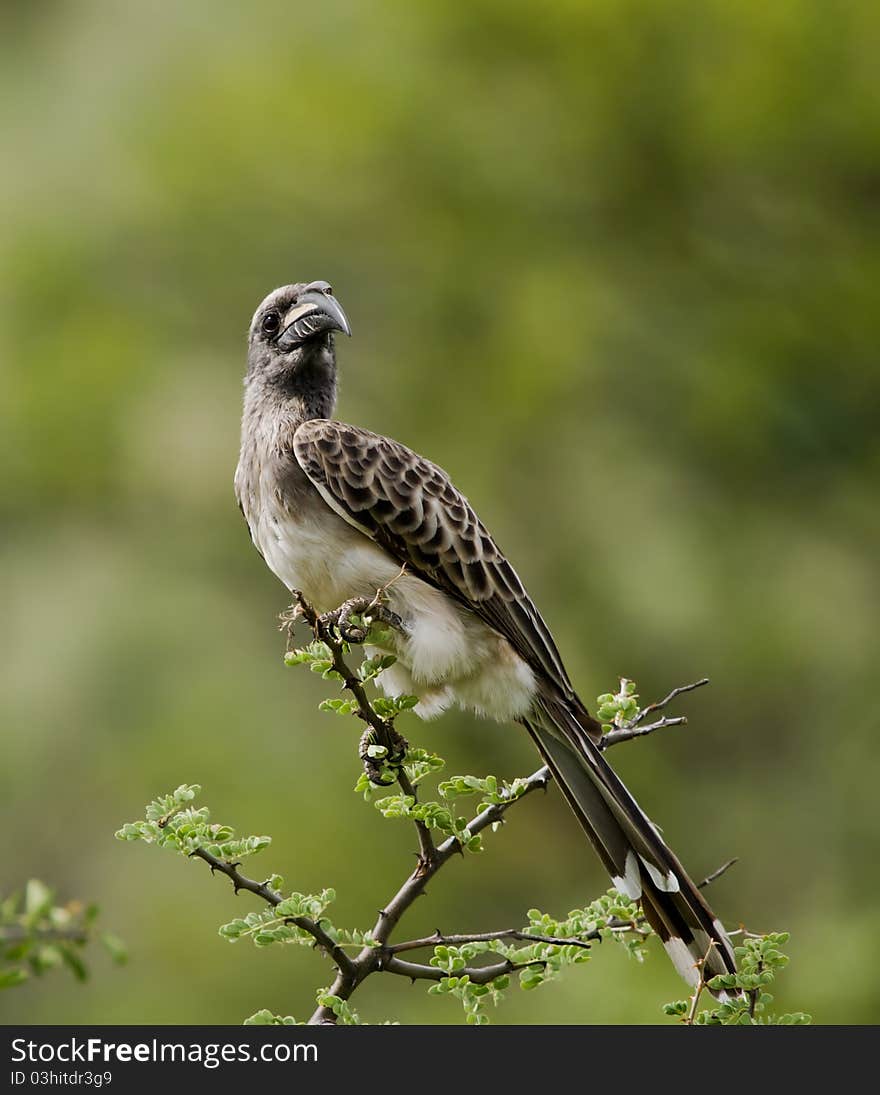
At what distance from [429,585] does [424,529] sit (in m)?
0.20

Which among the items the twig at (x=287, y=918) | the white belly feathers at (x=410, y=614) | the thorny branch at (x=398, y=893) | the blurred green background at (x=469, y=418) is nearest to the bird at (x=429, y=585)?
the white belly feathers at (x=410, y=614)

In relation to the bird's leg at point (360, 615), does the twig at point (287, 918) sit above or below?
below

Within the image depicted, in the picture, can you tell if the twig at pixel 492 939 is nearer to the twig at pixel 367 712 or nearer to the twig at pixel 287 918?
the twig at pixel 287 918

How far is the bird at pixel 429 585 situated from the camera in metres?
4.45

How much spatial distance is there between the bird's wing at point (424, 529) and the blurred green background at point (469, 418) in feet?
13.5

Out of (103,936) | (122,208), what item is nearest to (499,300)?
(122,208)

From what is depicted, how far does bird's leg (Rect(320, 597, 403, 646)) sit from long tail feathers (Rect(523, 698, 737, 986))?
1.96 ft

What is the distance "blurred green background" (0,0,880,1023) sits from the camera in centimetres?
924

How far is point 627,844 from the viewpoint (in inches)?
171

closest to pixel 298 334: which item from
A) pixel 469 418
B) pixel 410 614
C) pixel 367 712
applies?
pixel 410 614

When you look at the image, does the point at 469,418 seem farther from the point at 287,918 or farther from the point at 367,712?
the point at 287,918

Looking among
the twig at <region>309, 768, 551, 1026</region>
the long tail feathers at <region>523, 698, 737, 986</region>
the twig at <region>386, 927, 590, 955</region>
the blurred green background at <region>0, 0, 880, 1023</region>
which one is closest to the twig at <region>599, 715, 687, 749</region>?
the twig at <region>309, 768, 551, 1026</region>

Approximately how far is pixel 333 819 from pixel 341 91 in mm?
7161

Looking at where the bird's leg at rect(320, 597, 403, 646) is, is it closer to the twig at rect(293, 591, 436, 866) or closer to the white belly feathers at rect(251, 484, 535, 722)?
the white belly feathers at rect(251, 484, 535, 722)
